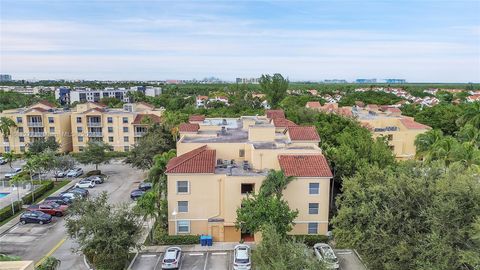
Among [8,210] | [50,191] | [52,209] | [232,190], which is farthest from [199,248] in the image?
[50,191]

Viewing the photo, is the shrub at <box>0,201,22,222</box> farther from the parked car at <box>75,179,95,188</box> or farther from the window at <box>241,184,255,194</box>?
the window at <box>241,184,255,194</box>

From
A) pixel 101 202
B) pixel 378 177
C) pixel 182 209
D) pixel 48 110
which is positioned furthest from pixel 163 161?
pixel 48 110

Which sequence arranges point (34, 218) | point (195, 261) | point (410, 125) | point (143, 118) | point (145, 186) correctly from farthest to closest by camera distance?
point (143, 118), point (410, 125), point (145, 186), point (34, 218), point (195, 261)

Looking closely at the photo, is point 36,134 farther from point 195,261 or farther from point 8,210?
point 195,261

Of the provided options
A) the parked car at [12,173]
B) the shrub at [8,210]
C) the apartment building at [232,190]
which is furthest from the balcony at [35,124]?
the apartment building at [232,190]

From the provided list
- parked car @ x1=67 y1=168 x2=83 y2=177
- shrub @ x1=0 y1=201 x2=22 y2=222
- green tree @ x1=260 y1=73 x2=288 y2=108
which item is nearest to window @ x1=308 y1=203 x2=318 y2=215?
shrub @ x1=0 y1=201 x2=22 y2=222

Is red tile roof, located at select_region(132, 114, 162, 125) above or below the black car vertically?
above
